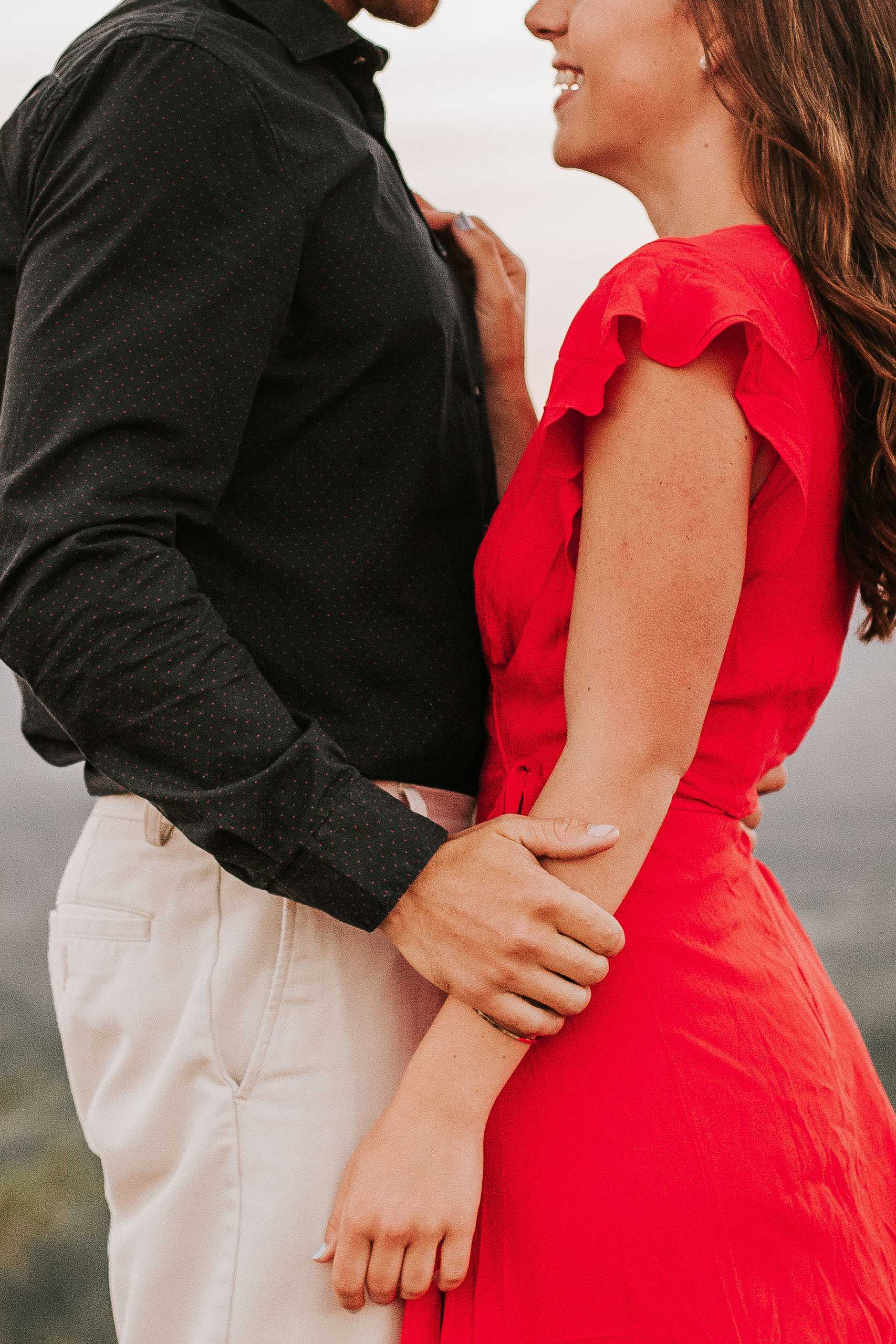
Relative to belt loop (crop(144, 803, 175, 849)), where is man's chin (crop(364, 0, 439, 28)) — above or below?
above

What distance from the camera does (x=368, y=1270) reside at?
0.82m

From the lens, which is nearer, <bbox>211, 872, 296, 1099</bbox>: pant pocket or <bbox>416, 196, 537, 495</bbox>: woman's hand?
<bbox>211, 872, 296, 1099</bbox>: pant pocket

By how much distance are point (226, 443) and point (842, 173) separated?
0.57 meters

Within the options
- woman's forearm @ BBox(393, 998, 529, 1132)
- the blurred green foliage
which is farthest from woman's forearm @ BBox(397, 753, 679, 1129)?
the blurred green foliage

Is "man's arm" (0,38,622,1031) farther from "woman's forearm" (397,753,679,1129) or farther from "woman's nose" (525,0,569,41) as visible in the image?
"woman's nose" (525,0,569,41)

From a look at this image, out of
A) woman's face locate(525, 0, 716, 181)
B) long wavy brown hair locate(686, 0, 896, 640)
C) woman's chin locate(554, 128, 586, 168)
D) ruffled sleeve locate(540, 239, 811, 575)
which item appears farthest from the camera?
woman's chin locate(554, 128, 586, 168)

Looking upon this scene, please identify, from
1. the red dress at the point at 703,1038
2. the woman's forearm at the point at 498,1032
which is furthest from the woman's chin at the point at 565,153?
the woman's forearm at the point at 498,1032

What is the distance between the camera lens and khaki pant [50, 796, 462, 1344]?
870 millimetres

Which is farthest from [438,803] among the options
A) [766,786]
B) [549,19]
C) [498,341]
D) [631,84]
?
[549,19]

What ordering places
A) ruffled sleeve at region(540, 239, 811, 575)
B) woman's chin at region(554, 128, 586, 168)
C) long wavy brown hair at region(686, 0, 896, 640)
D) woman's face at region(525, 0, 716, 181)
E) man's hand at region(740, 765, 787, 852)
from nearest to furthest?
1. ruffled sleeve at region(540, 239, 811, 575)
2. long wavy brown hair at region(686, 0, 896, 640)
3. woman's face at region(525, 0, 716, 181)
4. woman's chin at region(554, 128, 586, 168)
5. man's hand at region(740, 765, 787, 852)

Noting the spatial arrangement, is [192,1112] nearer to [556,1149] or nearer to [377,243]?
[556,1149]

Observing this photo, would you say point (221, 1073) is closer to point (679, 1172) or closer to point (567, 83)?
point (679, 1172)

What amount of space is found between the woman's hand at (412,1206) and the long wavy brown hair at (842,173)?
1.97ft

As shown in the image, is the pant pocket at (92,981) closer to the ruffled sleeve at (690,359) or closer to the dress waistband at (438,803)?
the dress waistband at (438,803)
